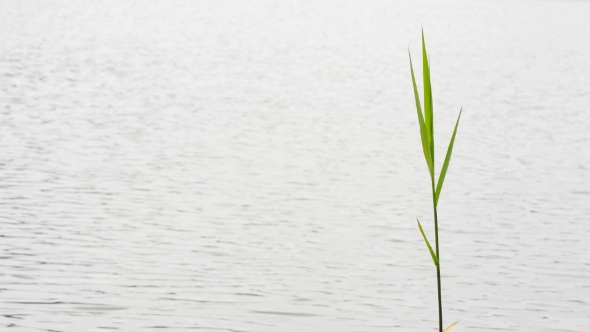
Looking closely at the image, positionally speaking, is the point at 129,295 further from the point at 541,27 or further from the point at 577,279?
the point at 541,27

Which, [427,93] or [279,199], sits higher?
[279,199]

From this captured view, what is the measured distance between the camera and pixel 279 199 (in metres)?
14.6

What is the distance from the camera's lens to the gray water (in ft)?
32.1

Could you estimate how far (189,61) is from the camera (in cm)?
3734

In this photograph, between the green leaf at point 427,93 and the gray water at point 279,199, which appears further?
the gray water at point 279,199

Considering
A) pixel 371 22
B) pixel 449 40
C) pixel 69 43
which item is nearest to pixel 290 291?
pixel 69 43

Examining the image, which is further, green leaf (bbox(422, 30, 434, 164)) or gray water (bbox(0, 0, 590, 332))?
gray water (bbox(0, 0, 590, 332))

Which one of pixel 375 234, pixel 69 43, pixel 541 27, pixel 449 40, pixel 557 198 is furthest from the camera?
pixel 541 27

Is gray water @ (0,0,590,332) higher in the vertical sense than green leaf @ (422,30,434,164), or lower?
higher

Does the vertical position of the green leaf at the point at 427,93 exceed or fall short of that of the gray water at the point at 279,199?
it falls short

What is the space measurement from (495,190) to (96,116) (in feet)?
31.6

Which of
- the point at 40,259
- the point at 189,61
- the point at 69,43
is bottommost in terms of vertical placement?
the point at 40,259

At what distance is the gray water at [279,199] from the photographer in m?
9.78

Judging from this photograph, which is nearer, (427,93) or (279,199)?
(427,93)
